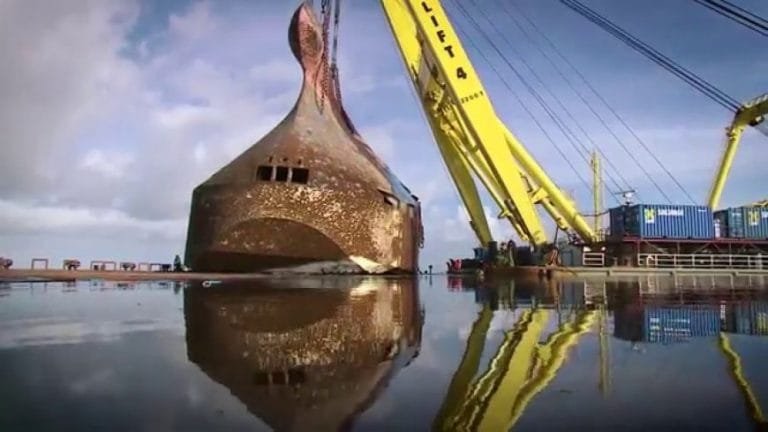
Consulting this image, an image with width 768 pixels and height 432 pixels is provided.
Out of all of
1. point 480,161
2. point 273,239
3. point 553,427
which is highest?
point 480,161

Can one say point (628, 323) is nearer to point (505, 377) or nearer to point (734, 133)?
point (505, 377)

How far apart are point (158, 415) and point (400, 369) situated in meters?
2.04

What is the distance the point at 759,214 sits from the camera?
3706cm

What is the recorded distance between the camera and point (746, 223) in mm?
36844

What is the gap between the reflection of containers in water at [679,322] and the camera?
6840 mm

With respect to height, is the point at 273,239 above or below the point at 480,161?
below

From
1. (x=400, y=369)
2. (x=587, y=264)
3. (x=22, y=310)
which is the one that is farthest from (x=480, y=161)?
(x=400, y=369)

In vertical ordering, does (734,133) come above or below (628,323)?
above

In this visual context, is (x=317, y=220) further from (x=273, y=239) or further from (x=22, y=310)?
(x=22, y=310)

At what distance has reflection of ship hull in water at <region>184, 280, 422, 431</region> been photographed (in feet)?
12.4

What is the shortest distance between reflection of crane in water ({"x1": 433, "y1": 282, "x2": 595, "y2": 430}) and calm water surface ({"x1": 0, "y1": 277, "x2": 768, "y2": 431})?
18mm

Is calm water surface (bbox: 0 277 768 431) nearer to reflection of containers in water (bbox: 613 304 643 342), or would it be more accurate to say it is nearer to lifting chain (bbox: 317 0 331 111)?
reflection of containers in water (bbox: 613 304 643 342)

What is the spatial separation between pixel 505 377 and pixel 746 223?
38.8 metres

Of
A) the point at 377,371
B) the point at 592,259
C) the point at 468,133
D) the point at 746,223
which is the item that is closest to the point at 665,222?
the point at 592,259
